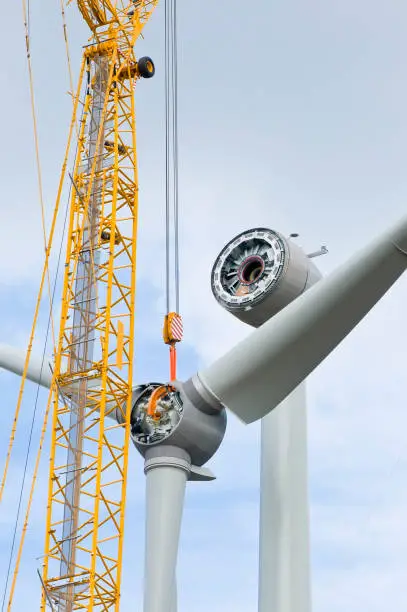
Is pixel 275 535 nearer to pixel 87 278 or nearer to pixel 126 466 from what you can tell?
pixel 126 466

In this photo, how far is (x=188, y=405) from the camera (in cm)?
3075

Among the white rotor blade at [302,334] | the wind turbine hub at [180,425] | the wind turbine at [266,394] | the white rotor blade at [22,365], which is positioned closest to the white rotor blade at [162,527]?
the wind turbine at [266,394]

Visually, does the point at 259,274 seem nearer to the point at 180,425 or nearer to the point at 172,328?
the point at 180,425

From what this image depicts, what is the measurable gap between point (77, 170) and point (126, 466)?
9.94 meters

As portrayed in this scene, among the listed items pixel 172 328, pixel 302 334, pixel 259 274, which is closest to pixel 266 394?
pixel 302 334

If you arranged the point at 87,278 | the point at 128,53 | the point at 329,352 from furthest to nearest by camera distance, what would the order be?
the point at 128,53 → the point at 87,278 → the point at 329,352

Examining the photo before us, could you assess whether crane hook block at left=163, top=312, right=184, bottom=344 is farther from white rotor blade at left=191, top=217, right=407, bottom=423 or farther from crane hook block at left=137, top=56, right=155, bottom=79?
crane hook block at left=137, top=56, right=155, bottom=79

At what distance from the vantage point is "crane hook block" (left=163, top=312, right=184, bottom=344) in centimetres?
3603

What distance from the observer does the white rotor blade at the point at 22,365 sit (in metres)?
37.1

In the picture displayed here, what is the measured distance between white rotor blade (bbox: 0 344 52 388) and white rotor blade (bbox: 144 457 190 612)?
710cm

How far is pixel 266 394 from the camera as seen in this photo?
92.8 ft

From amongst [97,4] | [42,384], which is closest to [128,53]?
[97,4]

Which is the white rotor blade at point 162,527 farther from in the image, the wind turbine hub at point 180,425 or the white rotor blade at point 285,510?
the white rotor blade at point 285,510

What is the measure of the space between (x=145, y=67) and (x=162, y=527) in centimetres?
1877
